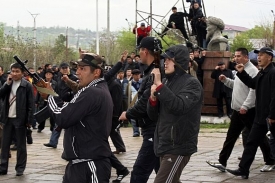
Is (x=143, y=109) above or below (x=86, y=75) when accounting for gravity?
below

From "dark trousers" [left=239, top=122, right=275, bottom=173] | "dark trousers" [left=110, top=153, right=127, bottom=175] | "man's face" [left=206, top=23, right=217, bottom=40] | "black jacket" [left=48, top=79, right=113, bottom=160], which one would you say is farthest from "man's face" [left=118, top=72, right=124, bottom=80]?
"black jacket" [left=48, top=79, right=113, bottom=160]

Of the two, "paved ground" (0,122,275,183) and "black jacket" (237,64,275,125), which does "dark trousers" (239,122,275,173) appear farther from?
"paved ground" (0,122,275,183)

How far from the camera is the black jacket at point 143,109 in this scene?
7.89 meters

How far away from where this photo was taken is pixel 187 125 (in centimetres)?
680

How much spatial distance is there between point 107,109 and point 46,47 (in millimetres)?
52588

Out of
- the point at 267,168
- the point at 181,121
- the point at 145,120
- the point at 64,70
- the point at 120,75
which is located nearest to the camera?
the point at 181,121

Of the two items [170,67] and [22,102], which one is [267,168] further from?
[170,67]

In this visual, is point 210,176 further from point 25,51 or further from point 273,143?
point 25,51

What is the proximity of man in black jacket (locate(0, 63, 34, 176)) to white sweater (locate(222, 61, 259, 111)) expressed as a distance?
132 inches

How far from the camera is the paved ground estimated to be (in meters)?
10.5

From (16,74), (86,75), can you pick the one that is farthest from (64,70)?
(86,75)

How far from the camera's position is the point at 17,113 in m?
11.1

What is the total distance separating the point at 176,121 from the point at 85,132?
98 cm

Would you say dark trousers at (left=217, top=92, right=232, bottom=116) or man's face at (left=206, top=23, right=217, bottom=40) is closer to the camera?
dark trousers at (left=217, top=92, right=232, bottom=116)
